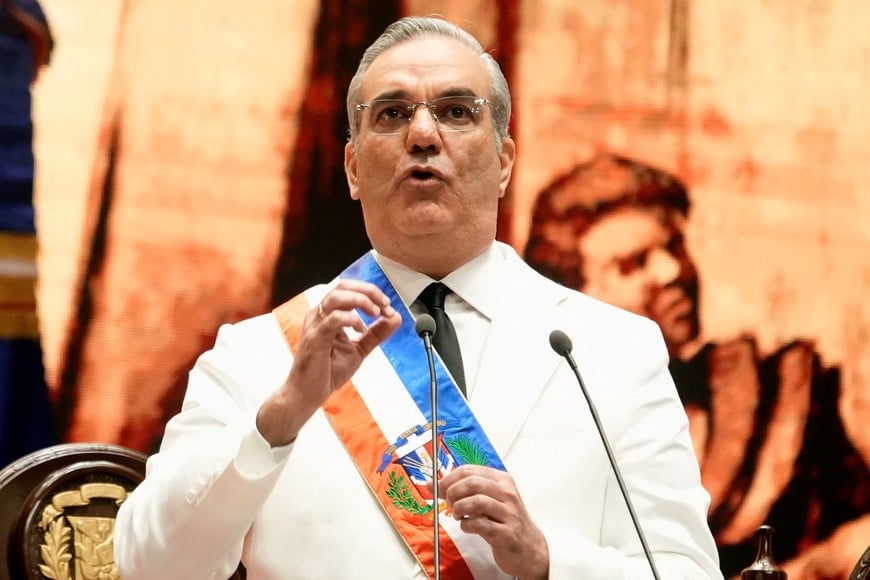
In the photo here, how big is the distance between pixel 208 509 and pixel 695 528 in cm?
82

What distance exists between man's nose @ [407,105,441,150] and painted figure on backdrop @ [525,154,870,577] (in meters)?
1.37

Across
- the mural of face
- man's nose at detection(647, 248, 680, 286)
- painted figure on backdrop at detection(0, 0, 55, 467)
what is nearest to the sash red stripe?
painted figure on backdrop at detection(0, 0, 55, 467)

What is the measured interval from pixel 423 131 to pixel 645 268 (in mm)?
1534

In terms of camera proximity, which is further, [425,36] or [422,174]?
[425,36]

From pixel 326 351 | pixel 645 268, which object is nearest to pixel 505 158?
pixel 326 351

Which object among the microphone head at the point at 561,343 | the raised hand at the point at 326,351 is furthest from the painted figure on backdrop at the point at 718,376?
the raised hand at the point at 326,351

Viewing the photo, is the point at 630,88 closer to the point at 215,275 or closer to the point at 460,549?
the point at 215,275

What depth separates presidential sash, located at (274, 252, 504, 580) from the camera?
6.80ft

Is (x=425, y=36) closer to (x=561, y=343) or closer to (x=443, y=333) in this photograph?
(x=443, y=333)

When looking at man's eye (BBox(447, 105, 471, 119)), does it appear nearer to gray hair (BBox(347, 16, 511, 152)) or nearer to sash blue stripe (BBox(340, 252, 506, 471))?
gray hair (BBox(347, 16, 511, 152))

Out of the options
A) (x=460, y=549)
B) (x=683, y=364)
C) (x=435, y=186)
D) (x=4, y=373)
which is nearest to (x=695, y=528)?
(x=460, y=549)

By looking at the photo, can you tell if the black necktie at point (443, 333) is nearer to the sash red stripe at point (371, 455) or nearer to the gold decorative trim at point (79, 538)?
the sash red stripe at point (371, 455)

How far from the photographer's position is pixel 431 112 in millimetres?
2396

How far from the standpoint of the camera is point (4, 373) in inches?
132
